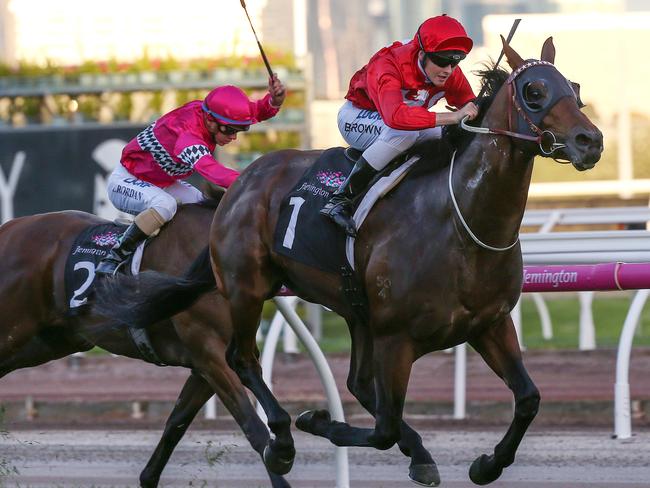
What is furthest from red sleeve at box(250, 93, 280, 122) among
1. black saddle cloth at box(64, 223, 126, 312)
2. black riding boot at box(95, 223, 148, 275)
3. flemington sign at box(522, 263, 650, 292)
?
flemington sign at box(522, 263, 650, 292)

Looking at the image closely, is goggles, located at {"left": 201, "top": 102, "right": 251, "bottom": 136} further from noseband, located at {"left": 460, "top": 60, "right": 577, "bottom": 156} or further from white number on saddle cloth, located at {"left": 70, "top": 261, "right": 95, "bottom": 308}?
noseband, located at {"left": 460, "top": 60, "right": 577, "bottom": 156}

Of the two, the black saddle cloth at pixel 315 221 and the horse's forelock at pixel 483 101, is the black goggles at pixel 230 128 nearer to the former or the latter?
the black saddle cloth at pixel 315 221

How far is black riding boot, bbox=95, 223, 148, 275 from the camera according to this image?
562 centimetres

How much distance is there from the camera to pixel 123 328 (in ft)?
18.5

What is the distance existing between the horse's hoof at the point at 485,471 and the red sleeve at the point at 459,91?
124 centimetres

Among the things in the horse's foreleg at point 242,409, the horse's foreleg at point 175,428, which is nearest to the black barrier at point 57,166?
the horse's foreleg at point 175,428

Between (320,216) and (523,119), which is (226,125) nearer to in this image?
(320,216)

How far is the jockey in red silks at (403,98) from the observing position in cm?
444

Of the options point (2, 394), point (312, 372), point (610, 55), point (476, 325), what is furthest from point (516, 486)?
point (610, 55)

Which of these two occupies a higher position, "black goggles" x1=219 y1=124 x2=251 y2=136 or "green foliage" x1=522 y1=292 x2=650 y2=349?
"black goggles" x1=219 y1=124 x2=251 y2=136

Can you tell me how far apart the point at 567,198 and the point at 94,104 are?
6.00 m

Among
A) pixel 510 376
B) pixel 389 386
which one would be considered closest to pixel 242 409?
pixel 389 386

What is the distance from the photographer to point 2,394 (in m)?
8.55

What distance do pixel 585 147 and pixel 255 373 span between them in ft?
5.73
